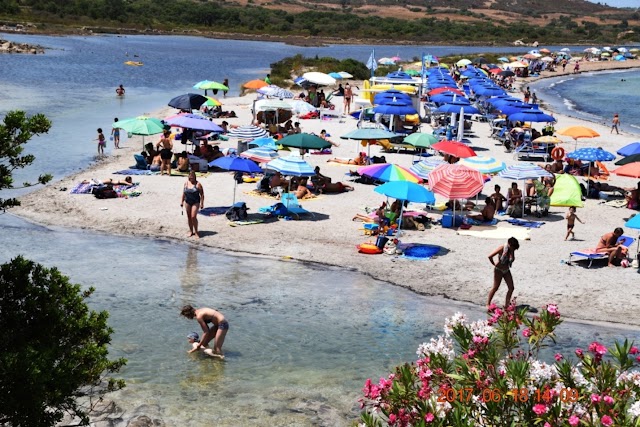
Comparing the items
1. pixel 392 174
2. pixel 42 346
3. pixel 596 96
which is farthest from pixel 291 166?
pixel 596 96

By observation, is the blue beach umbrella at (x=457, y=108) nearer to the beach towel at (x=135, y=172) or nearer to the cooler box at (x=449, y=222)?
the beach towel at (x=135, y=172)

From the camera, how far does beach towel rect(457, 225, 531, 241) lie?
18625 millimetres

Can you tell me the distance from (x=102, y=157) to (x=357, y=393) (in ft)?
61.0

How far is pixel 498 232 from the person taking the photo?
18906 mm

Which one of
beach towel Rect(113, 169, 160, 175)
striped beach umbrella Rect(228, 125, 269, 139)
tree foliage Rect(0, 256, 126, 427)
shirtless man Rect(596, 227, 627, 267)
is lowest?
beach towel Rect(113, 169, 160, 175)

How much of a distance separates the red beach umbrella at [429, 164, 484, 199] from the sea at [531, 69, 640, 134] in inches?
1108

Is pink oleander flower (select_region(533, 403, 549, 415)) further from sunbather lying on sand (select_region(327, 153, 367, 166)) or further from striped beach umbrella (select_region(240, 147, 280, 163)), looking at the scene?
sunbather lying on sand (select_region(327, 153, 367, 166))

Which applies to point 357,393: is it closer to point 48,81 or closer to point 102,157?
point 102,157

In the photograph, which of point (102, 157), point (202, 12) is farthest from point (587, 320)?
point (202, 12)

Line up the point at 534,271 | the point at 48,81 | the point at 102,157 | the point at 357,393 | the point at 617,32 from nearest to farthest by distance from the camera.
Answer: the point at 357,393
the point at 534,271
the point at 102,157
the point at 48,81
the point at 617,32

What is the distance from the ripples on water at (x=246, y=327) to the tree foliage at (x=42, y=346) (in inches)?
109

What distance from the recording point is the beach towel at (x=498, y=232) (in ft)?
61.1

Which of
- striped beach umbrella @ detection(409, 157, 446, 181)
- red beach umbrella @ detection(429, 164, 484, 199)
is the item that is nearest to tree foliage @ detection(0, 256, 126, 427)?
red beach umbrella @ detection(429, 164, 484, 199)

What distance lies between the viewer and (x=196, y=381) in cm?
1160
